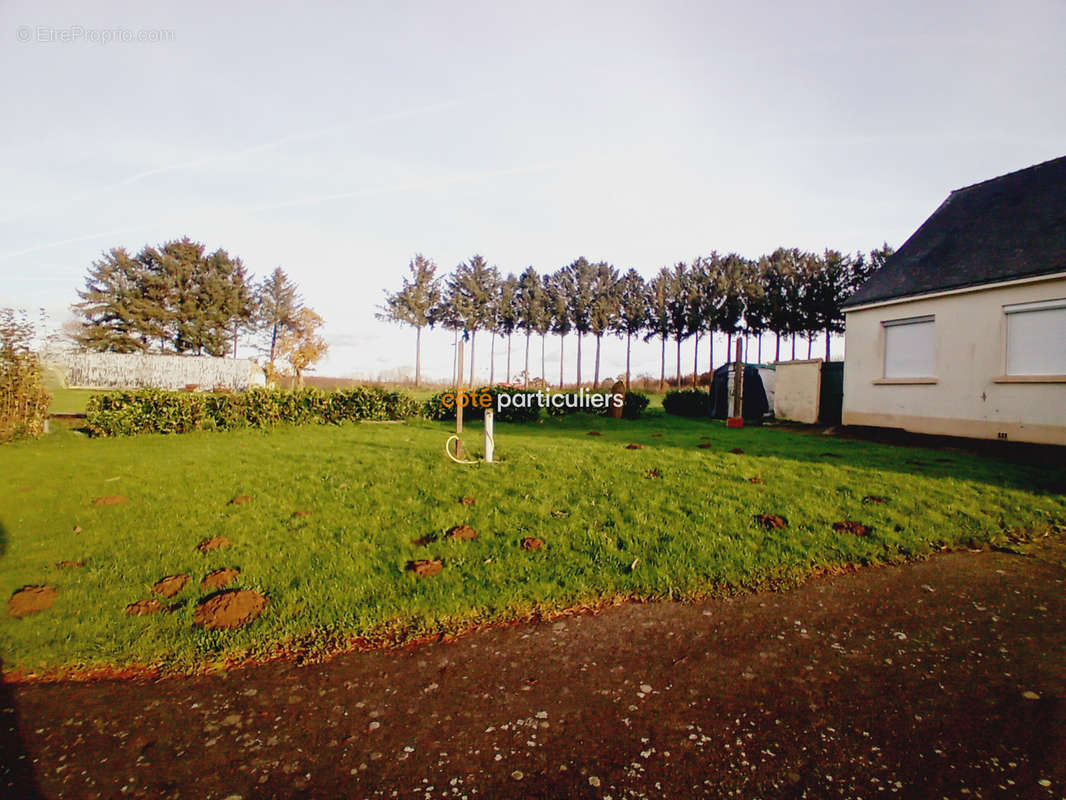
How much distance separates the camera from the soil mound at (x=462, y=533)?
4.25 metres

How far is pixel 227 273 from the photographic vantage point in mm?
52188

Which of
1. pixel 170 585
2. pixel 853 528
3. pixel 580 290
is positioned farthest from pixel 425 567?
pixel 580 290

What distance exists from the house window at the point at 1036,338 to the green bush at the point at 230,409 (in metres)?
15.3

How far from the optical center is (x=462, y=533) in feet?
14.2

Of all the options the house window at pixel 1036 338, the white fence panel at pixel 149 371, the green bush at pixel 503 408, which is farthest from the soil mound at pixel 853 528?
the white fence panel at pixel 149 371

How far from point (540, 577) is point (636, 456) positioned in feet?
16.6

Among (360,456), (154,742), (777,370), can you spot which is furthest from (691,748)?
(777,370)

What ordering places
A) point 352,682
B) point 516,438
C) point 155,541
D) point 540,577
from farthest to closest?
point 516,438 → point 155,541 → point 540,577 → point 352,682

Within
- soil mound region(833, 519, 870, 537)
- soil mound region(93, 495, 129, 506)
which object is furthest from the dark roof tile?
soil mound region(93, 495, 129, 506)

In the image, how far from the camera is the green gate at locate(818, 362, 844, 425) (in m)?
16.0

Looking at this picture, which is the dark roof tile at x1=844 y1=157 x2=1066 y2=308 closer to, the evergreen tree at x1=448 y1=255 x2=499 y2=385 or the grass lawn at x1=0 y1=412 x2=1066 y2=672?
the grass lawn at x1=0 y1=412 x2=1066 y2=672

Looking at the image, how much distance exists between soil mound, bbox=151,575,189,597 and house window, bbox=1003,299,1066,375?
1389 cm

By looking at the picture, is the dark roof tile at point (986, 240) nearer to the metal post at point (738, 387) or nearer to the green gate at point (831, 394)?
the green gate at point (831, 394)

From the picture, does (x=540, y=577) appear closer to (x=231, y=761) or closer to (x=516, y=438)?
(x=231, y=761)
